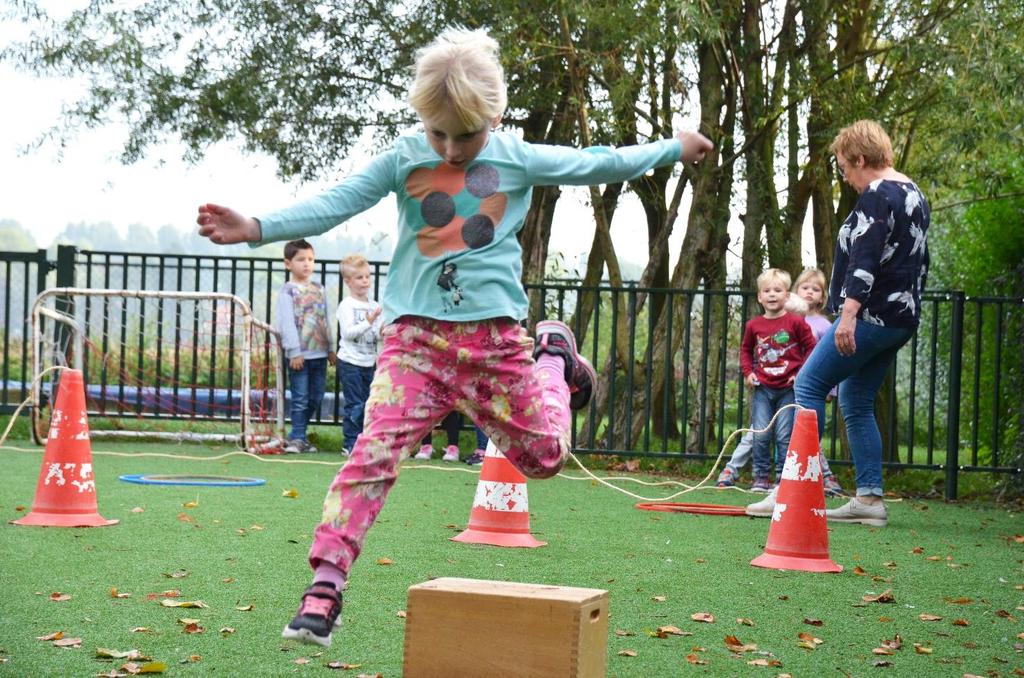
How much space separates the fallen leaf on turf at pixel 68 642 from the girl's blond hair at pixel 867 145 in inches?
192

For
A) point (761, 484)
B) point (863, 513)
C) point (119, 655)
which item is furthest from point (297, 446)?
point (119, 655)

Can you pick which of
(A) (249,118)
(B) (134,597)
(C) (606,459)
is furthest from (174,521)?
(A) (249,118)

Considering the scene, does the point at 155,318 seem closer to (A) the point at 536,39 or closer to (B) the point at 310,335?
(B) the point at 310,335

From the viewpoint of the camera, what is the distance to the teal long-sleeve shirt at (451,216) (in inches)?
146

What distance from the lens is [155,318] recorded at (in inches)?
492

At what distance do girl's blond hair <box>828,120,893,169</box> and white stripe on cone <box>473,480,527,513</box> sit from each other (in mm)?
2669

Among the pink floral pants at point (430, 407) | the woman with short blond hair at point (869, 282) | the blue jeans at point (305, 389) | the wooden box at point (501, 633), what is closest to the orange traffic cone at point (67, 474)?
the pink floral pants at point (430, 407)

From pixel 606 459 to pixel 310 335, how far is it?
9.93ft

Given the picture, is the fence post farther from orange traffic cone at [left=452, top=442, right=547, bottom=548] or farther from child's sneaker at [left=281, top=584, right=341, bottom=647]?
child's sneaker at [left=281, top=584, right=341, bottom=647]

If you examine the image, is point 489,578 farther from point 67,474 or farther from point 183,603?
point 67,474

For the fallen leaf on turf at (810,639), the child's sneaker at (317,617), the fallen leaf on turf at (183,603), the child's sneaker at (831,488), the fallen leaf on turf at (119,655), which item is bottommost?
the child's sneaker at (831,488)

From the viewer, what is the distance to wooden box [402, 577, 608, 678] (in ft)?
10.5

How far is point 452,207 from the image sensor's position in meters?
3.79

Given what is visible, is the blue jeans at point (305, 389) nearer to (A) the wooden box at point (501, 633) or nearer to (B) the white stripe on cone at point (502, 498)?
(B) the white stripe on cone at point (502, 498)
